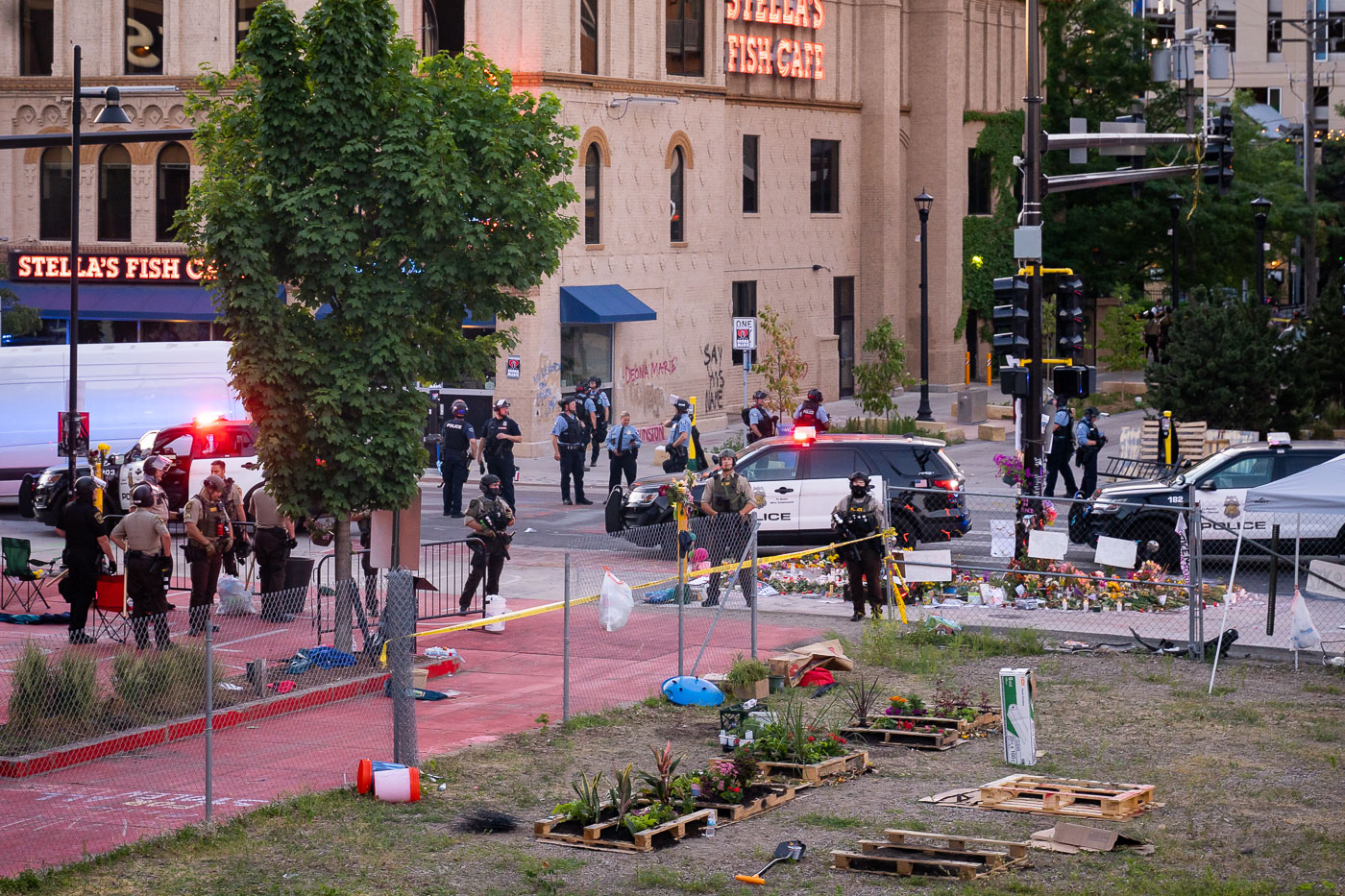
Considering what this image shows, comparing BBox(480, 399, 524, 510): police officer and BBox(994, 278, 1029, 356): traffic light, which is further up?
BBox(994, 278, 1029, 356): traffic light

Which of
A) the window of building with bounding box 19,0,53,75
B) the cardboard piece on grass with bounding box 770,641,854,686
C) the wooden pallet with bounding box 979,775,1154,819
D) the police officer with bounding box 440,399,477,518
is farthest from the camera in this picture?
the window of building with bounding box 19,0,53,75

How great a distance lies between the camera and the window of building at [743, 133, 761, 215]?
4606 centimetres

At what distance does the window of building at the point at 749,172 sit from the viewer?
151 ft

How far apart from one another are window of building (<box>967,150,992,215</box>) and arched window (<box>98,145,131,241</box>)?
2602cm

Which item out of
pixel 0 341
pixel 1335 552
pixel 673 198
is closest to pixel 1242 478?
pixel 1335 552

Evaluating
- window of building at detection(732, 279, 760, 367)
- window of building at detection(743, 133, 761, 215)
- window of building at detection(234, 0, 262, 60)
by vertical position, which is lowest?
window of building at detection(732, 279, 760, 367)

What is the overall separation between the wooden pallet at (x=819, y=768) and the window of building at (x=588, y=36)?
27826 mm

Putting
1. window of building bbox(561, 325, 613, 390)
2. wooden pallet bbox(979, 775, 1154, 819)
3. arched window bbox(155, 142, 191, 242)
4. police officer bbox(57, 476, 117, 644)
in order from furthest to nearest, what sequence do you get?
arched window bbox(155, 142, 191, 242) → window of building bbox(561, 325, 613, 390) → police officer bbox(57, 476, 117, 644) → wooden pallet bbox(979, 775, 1154, 819)

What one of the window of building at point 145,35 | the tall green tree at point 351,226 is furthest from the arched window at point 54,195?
the tall green tree at point 351,226

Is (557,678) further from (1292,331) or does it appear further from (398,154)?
(1292,331)

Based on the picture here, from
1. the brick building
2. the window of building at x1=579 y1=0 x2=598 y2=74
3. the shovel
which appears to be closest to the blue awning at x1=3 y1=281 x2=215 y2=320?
the brick building

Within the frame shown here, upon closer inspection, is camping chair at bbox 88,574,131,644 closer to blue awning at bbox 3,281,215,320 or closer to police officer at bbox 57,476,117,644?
police officer at bbox 57,476,117,644

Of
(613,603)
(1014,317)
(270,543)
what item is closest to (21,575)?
(270,543)

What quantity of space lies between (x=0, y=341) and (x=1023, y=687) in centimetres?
2914
